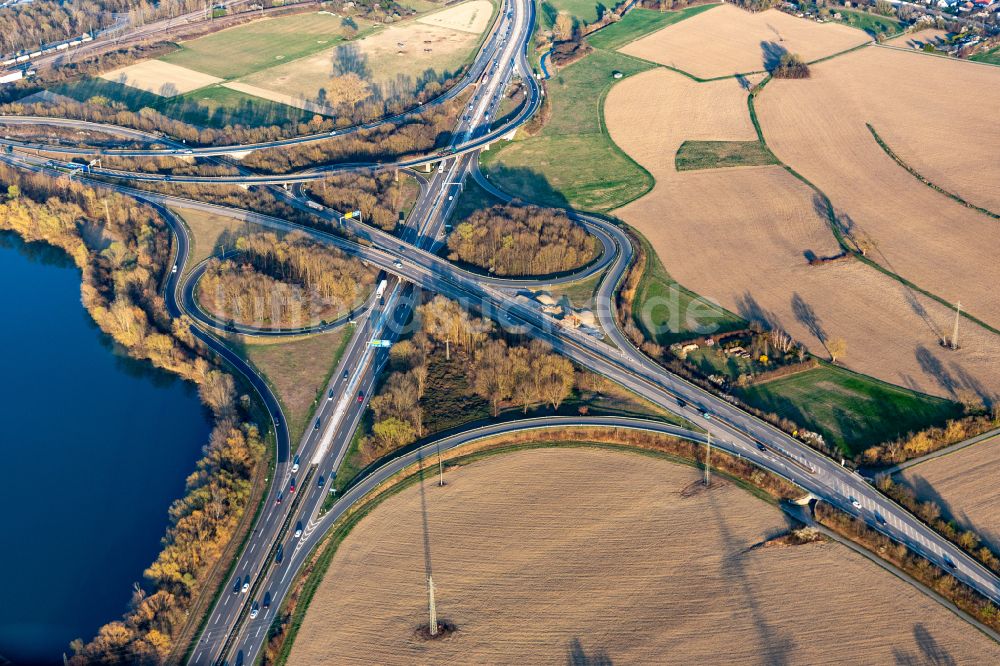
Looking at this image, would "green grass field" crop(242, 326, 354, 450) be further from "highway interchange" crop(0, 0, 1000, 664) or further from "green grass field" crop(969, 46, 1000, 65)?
"green grass field" crop(969, 46, 1000, 65)

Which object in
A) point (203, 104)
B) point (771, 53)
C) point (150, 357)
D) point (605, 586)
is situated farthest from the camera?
point (771, 53)

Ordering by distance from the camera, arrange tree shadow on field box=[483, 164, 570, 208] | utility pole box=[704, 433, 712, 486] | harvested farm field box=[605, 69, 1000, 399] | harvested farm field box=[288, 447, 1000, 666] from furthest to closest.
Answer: tree shadow on field box=[483, 164, 570, 208] → harvested farm field box=[605, 69, 1000, 399] → utility pole box=[704, 433, 712, 486] → harvested farm field box=[288, 447, 1000, 666]

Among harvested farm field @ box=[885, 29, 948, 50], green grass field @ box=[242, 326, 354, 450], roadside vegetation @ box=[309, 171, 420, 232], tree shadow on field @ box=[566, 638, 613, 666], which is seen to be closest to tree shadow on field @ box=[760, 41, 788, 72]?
harvested farm field @ box=[885, 29, 948, 50]

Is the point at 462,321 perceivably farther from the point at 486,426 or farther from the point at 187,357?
the point at 187,357

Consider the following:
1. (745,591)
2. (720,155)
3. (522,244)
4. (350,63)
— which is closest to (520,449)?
(745,591)

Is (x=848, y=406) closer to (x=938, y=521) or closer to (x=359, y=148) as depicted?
(x=938, y=521)

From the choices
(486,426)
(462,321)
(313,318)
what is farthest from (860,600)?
(313,318)

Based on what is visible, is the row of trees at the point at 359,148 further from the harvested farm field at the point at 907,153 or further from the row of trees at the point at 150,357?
the harvested farm field at the point at 907,153
